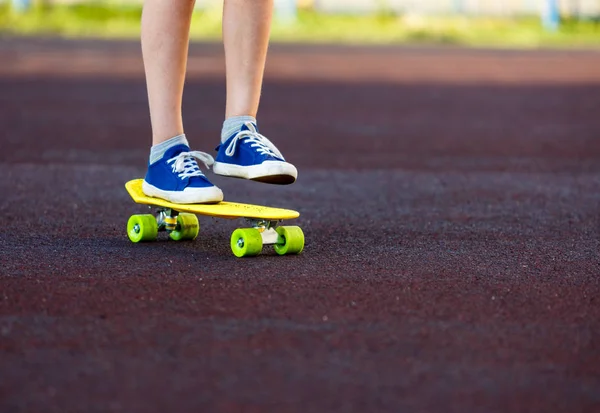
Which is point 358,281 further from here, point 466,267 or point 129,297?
point 129,297

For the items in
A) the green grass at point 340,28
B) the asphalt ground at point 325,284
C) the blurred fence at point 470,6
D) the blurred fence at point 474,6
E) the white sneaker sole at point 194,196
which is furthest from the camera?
the blurred fence at point 474,6

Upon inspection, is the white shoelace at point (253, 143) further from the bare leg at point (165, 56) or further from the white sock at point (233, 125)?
the bare leg at point (165, 56)

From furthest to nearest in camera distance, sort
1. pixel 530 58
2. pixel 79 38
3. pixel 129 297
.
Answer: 1. pixel 79 38
2. pixel 530 58
3. pixel 129 297

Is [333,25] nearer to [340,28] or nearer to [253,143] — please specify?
[340,28]

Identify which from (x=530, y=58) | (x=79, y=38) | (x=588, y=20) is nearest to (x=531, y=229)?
(x=530, y=58)

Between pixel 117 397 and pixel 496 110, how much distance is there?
27.7ft

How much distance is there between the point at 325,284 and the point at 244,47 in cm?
111

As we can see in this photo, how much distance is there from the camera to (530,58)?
18.7 metres

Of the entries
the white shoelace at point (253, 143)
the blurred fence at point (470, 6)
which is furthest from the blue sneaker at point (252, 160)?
the blurred fence at point (470, 6)

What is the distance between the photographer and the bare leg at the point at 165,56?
12.6 feet

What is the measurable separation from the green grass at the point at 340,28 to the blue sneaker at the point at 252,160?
19935mm

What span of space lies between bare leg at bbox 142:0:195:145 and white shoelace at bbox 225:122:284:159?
0.20 m

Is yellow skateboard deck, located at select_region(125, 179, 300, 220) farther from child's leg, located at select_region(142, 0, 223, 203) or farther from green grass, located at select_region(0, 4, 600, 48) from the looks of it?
green grass, located at select_region(0, 4, 600, 48)

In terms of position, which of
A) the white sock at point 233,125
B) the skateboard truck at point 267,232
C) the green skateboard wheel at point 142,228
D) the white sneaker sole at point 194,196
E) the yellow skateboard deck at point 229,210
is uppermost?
the white sock at point 233,125
